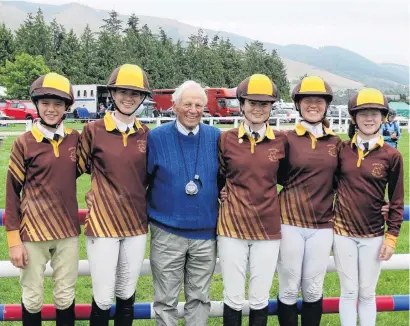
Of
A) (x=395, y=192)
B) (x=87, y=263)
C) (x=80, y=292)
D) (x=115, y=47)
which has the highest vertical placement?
(x=115, y=47)

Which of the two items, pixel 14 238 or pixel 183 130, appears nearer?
pixel 14 238

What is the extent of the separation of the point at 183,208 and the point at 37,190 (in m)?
0.97

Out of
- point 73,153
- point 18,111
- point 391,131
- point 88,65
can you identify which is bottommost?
point 18,111

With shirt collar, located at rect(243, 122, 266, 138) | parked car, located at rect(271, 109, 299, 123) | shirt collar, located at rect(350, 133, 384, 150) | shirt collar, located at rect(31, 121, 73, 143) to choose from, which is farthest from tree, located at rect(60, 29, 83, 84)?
shirt collar, located at rect(350, 133, 384, 150)

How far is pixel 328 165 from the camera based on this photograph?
373 centimetres

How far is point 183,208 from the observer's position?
360 centimetres

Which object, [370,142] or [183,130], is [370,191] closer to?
[370,142]

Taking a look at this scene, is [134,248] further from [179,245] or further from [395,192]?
[395,192]

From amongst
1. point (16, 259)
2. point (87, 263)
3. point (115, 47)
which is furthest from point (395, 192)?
point (115, 47)

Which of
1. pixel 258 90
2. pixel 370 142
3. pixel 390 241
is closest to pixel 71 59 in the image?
pixel 258 90

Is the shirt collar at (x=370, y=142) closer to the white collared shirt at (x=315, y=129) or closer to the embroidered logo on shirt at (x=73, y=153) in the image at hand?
the white collared shirt at (x=315, y=129)

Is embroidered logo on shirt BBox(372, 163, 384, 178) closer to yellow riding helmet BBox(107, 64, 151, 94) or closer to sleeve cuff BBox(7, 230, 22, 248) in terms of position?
yellow riding helmet BBox(107, 64, 151, 94)

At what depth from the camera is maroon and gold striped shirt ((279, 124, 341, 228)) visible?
12.2ft

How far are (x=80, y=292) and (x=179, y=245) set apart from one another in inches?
79.0
